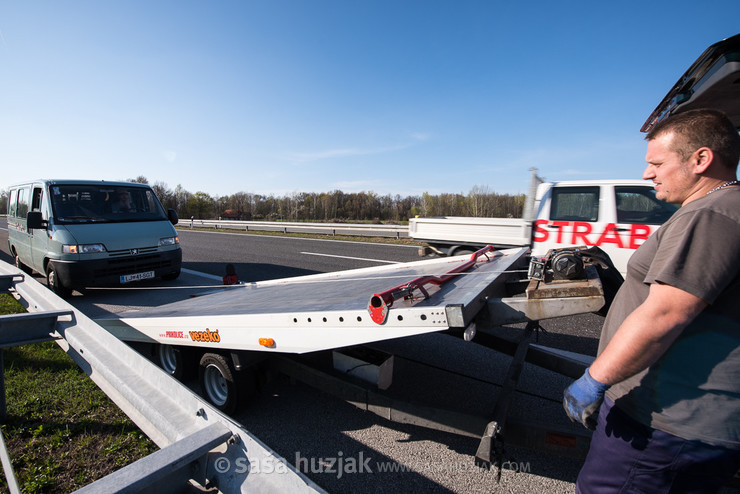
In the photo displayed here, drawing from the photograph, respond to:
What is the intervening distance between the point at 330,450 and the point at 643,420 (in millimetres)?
1917

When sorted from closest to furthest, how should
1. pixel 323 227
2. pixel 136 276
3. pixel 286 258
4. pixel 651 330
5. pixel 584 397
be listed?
1. pixel 651 330
2. pixel 584 397
3. pixel 136 276
4. pixel 286 258
5. pixel 323 227

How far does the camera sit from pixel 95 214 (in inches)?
258

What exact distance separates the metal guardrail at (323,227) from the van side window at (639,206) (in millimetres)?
10959

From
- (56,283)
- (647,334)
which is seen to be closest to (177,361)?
(647,334)

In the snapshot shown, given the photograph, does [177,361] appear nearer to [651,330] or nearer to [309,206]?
[651,330]

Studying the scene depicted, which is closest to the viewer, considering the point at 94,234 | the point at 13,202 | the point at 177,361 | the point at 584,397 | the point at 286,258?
the point at 584,397

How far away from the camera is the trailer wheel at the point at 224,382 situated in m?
2.73

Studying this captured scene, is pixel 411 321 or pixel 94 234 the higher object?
pixel 94 234

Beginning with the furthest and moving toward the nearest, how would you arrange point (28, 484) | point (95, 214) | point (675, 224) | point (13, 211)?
1. point (13, 211)
2. point (95, 214)
3. point (28, 484)
4. point (675, 224)

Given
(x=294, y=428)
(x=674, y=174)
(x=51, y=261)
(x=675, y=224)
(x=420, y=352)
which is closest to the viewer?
(x=675, y=224)

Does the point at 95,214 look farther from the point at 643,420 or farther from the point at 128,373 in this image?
the point at 643,420

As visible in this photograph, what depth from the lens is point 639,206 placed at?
19.3 ft

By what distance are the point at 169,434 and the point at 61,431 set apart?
192cm

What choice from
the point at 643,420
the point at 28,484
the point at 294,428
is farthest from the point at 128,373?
the point at 643,420
